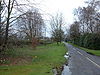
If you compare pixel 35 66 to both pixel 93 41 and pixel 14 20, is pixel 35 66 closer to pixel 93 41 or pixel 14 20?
pixel 14 20

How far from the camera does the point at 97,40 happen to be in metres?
37.4

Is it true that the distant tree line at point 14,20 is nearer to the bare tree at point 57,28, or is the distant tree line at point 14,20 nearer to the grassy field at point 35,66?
the grassy field at point 35,66

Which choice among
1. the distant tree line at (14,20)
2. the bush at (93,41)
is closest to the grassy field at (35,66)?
the distant tree line at (14,20)

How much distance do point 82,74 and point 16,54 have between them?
10624mm

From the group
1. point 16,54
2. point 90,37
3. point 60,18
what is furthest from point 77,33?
point 16,54

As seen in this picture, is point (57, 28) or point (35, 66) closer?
point (35, 66)

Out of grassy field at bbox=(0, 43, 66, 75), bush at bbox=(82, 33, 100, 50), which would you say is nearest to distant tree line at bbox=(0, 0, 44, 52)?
grassy field at bbox=(0, 43, 66, 75)

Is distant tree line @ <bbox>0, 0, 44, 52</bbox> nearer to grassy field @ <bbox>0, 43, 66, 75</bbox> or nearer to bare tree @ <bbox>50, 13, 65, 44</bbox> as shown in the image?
grassy field @ <bbox>0, 43, 66, 75</bbox>

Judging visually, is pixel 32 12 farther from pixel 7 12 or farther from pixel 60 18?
pixel 60 18

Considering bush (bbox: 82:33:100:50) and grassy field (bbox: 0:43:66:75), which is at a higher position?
bush (bbox: 82:33:100:50)

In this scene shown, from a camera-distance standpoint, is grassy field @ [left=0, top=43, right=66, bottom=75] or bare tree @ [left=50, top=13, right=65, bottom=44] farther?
bare tree @ [left=50, top=13, right=65, bottom=44]

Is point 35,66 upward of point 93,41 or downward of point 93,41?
downward

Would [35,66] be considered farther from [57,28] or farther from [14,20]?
[57,28]

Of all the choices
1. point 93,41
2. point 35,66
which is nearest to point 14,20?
point 35,66
